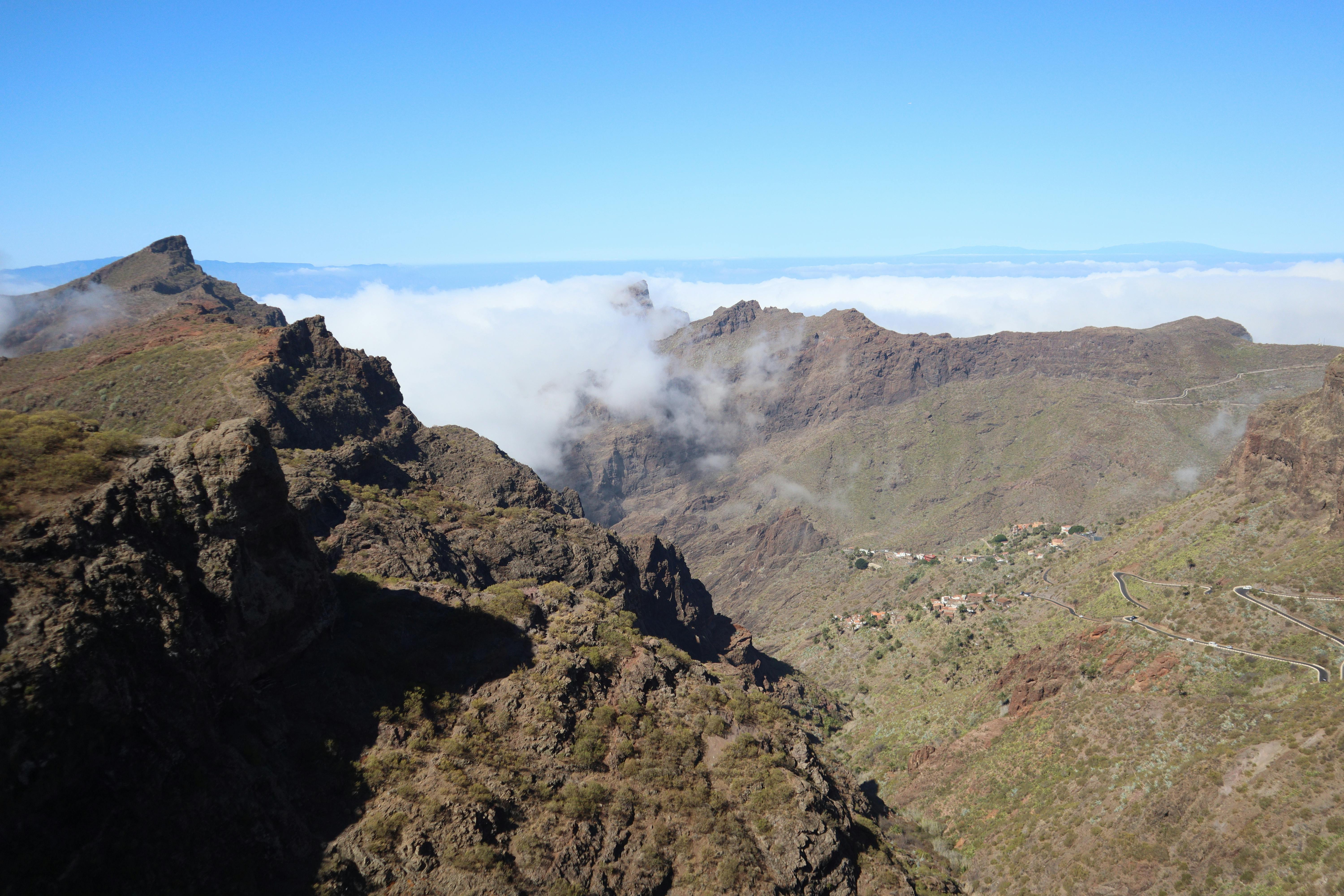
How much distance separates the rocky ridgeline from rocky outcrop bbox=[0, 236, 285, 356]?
83.5 metres

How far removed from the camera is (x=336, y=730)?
86.8 feet

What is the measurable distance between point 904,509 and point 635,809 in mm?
174294

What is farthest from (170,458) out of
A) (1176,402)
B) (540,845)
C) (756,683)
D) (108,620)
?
(1176,402)

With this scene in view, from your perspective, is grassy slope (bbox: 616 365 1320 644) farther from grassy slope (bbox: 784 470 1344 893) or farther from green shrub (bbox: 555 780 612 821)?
green shrub (bbox: 555 780 612 821)

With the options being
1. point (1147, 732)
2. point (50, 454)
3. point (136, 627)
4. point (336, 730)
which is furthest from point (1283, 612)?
point (50, 454)

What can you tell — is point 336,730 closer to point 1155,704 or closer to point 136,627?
point 136,627

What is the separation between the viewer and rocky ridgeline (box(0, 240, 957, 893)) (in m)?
17.1

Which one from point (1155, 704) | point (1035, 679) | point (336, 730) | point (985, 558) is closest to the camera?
point (336, 730)

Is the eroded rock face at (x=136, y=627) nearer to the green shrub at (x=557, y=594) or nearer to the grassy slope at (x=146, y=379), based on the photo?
the green shrub at (x=557, y=594)

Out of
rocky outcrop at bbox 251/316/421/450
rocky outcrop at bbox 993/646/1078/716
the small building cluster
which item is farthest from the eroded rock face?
the small building cluster

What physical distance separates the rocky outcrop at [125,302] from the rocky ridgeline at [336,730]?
83.5 m

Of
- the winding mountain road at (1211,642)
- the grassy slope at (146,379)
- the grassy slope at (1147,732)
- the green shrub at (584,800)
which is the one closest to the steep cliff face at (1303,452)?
the grassy slope at (1147,732)

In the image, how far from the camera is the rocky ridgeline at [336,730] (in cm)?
1708

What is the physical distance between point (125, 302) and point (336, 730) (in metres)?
146
